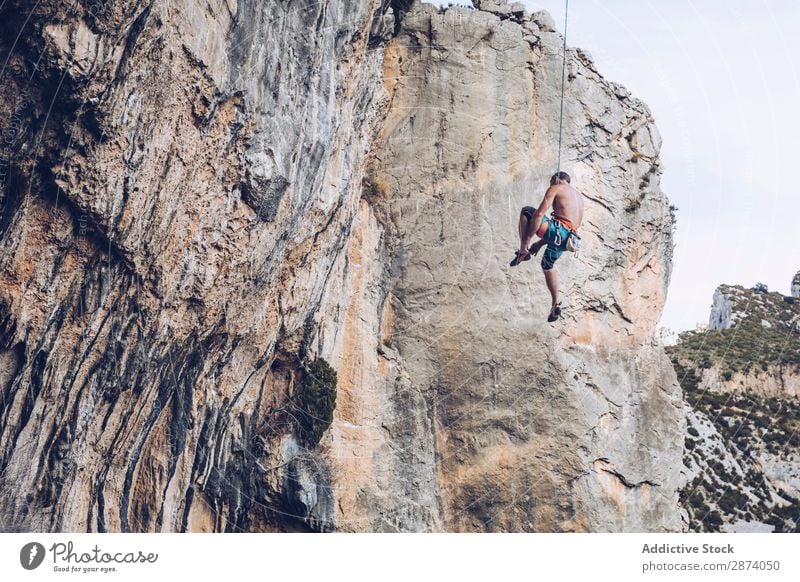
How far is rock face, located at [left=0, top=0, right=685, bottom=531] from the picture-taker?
58.9 feet

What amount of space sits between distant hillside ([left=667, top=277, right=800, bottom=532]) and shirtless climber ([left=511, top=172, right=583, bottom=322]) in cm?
872

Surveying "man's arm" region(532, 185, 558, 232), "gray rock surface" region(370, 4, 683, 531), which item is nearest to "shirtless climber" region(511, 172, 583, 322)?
"man's arm" region(532, 185, 558, 232)

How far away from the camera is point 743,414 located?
39.7 metres

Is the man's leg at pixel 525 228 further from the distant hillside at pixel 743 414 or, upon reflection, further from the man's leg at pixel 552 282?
the distant hillside at pixel 743 414

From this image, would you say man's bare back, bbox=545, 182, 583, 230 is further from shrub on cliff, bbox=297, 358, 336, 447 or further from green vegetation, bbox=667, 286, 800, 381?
green vegetation, bbox=667, 286, 800, 381

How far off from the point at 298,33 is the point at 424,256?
22.5 feet

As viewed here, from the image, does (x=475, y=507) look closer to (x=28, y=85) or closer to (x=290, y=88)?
(x=290, y=88)

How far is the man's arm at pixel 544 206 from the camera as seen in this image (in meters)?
27.1

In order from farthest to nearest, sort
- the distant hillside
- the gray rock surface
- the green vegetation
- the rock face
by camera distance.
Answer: the green vegetation
the distant hillside
the gray rock surface
the rock face

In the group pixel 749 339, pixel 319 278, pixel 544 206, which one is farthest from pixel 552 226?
pixel 749 339

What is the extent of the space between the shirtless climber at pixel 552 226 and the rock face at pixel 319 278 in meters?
0.28

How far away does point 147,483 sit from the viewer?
21219 millimetres

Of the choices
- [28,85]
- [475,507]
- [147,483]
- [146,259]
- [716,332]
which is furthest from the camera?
[716,332]
